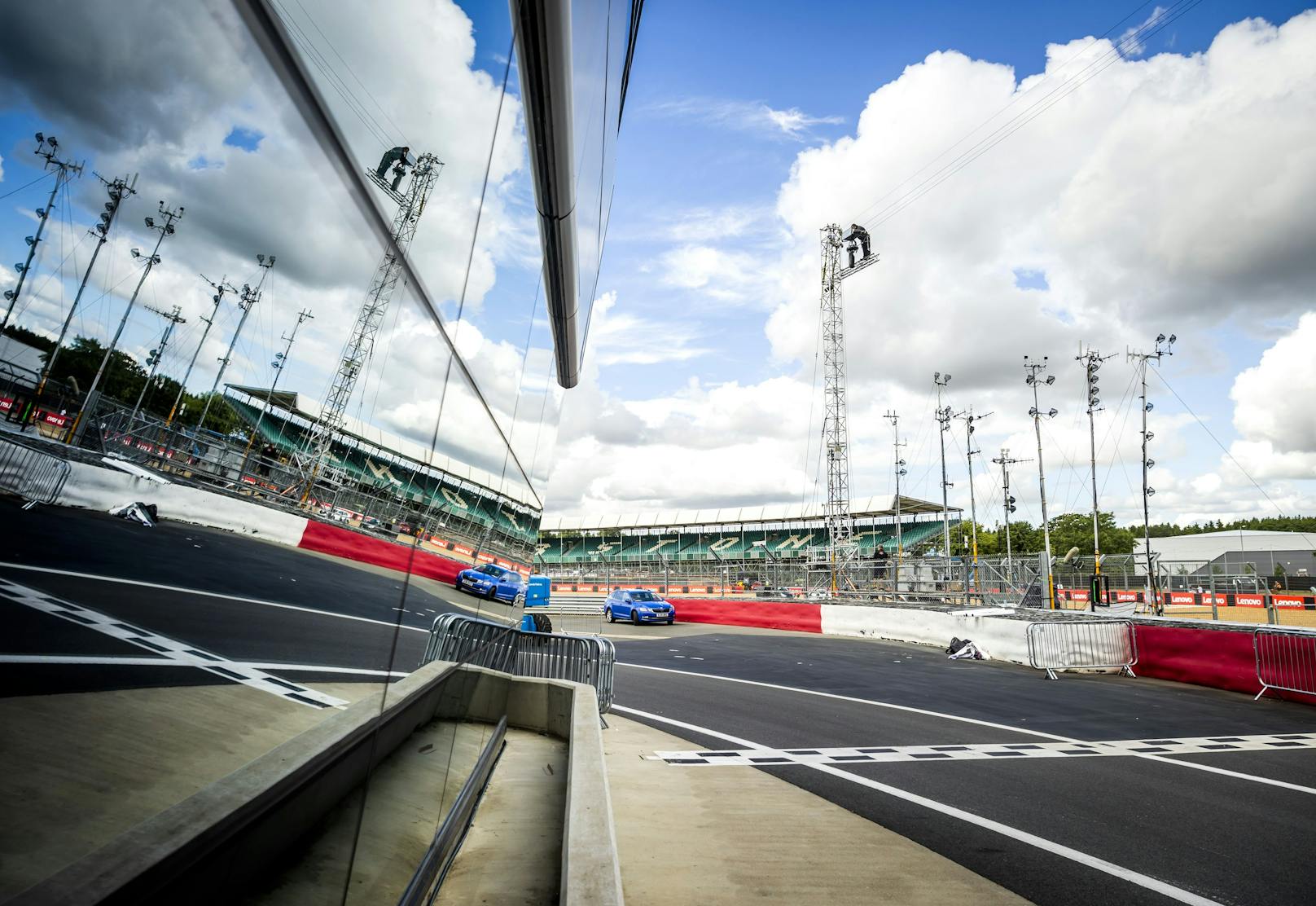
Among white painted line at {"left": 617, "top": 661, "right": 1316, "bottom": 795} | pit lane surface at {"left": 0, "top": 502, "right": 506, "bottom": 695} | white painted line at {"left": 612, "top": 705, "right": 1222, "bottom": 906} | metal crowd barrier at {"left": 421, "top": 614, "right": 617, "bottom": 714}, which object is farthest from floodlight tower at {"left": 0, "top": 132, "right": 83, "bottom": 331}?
white painted line at {"left": 617, "top": 661, "right": 1316, "bottom": 795}

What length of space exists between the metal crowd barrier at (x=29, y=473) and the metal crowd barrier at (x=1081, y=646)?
15303mm

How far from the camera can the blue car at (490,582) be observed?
2.55m

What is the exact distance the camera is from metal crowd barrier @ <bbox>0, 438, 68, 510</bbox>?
51 cm

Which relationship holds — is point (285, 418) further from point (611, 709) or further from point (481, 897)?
point (611, 709)

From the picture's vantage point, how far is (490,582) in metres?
3.04

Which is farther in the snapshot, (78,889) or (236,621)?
(236,621)

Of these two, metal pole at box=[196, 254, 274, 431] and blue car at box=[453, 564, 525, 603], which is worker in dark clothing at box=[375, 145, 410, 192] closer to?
metal pole at box=[196, 254, 274, 431]

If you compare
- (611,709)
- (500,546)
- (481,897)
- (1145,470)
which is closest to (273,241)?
(481,897)

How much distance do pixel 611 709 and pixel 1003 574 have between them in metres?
19.2

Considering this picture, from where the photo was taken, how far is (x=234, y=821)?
2.48ft

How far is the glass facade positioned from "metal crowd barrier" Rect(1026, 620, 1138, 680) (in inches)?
577

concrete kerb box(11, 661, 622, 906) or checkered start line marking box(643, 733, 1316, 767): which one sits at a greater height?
concrete kerb box(11, 661, 622, 906)

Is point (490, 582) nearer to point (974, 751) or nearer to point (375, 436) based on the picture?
point (375, 436)

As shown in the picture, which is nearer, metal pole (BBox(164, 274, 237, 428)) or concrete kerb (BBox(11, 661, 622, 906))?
concrete kerb (BBox(11, 661, 622, 906))
